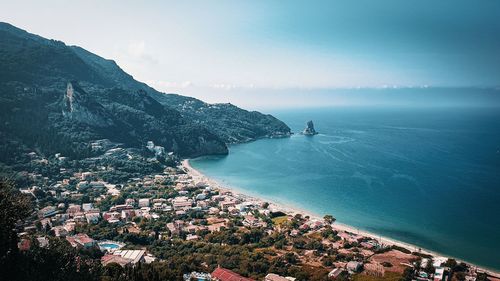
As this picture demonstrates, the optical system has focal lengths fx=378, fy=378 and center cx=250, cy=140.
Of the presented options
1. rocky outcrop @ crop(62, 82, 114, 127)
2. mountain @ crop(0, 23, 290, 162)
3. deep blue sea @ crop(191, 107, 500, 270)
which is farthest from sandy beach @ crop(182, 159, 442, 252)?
rocky outcrop @ crop(62, 82, 114, 127)

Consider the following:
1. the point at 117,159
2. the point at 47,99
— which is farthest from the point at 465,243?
the point at 47,99

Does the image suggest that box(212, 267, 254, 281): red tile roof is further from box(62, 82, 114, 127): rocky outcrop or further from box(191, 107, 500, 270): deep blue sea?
box(62, 82, 114, 127): rocky outcrop

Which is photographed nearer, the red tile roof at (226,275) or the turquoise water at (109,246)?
the red tile roof at (226,275)

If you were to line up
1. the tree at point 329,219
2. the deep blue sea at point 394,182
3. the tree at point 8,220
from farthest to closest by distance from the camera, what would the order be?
the tree at point 329,219 → the deep blue sea at point 394,182 → the tree at point 8,220

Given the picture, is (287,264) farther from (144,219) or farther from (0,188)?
(0,188)

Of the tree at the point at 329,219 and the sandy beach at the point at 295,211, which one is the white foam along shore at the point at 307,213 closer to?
the sandy beach at the point at 295,211

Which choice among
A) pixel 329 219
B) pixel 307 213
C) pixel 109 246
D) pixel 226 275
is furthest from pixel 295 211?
pixel 109 246

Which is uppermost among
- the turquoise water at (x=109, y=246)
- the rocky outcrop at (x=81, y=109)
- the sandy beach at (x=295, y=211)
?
the rocky outcrop at (x=81, y=109)

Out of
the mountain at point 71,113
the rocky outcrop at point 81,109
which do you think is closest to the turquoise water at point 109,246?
the mountain at point 71,113
